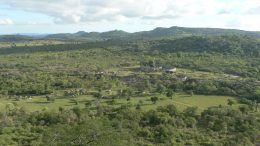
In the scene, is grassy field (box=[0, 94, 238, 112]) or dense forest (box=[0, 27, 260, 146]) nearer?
dense forest (box=[0, 27, 260, 146])

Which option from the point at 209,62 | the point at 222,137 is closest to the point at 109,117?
the point at 222,137

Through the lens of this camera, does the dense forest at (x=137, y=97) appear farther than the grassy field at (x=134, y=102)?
No

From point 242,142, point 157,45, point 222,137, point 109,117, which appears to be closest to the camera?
point 242,142

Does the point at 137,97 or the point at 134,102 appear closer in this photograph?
the point at 134,102

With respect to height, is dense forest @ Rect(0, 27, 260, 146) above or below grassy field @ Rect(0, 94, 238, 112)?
above

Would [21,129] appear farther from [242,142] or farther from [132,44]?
[132,44]
